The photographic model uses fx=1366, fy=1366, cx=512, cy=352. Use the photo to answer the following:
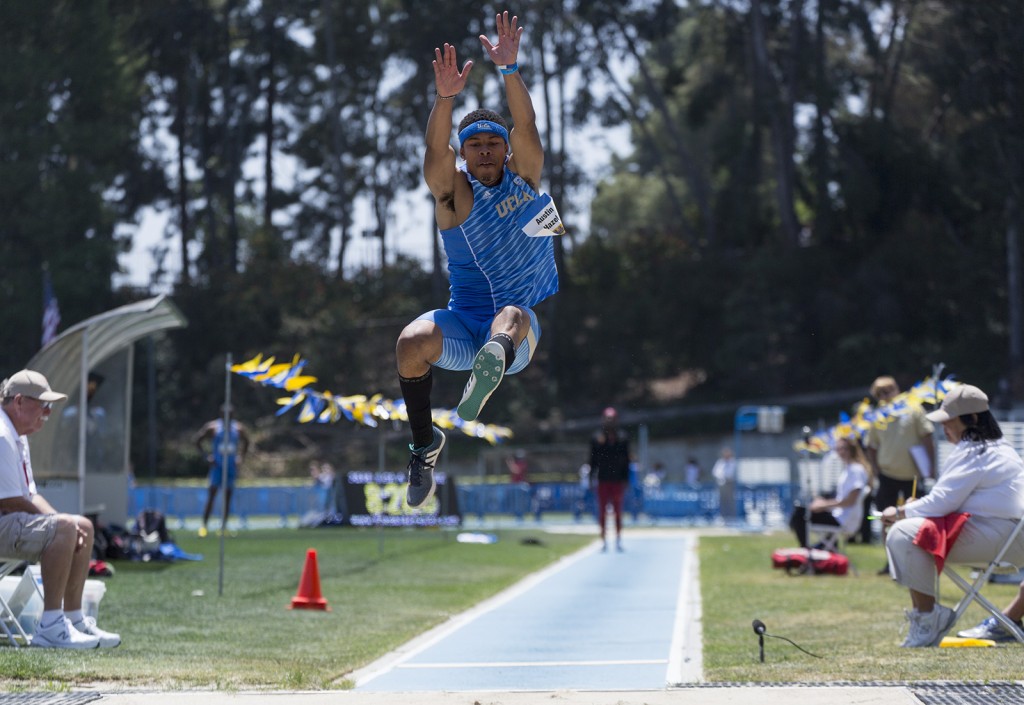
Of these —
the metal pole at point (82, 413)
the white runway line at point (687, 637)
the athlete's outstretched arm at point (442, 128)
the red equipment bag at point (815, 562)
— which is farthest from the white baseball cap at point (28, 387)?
the red equipment bag at point (815, 562)

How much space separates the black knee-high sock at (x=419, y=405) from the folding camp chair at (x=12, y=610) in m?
2.49

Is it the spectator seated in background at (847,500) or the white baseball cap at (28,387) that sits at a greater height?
the white baseball cap at (28,387)

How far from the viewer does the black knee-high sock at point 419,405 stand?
21.9ft

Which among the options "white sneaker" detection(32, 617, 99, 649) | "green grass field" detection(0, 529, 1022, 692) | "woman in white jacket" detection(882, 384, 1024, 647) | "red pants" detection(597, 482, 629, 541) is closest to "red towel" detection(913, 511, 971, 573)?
"woman in white jacket" detection(882, 384, 1024, 647)

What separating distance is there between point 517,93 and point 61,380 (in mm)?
8964

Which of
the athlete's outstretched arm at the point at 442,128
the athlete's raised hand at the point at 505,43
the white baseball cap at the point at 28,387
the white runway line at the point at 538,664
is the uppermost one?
the athlete's raised hand at the point at 505,43

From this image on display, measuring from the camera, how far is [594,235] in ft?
164

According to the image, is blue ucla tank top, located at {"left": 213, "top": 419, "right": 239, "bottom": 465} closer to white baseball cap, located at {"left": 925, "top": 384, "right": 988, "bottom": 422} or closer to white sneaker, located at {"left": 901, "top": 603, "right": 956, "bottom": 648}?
white sneaker, located at {"left": 901, "top": 603, "right": 956, "bottom": 648}

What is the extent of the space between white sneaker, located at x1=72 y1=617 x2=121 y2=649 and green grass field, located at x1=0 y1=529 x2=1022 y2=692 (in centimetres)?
7

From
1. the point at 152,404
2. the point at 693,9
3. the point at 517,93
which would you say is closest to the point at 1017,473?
the point at 517,93

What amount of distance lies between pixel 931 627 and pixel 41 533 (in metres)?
5.14

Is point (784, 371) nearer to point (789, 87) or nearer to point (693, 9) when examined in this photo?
point (789, 87)

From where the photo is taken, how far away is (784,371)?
145 ft

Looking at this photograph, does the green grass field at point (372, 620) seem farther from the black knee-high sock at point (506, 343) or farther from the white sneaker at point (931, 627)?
the black knee-high sock at point (506, 343)
